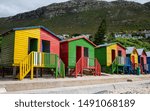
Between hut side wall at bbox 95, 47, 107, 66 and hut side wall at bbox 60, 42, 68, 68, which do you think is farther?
hut side wall at bbox 95, 47, 107, 66

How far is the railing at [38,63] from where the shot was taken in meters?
18.6

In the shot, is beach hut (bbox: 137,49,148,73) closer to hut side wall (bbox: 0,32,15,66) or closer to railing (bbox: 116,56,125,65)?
railing (bbox: 116,56,125,65)

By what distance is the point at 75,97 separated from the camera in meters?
9.91

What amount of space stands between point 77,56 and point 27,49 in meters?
7.74

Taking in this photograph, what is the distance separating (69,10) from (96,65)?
482 ft

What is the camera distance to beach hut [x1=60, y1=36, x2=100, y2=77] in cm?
2431

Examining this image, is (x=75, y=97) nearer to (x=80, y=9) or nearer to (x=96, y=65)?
(x=96, y=65)

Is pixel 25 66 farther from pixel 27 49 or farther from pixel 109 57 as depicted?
pixel 109 57

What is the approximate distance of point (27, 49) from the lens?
800 inches

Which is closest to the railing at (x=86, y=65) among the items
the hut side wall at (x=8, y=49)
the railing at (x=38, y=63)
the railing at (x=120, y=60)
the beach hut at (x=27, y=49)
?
the railing at (x=38, y=63)

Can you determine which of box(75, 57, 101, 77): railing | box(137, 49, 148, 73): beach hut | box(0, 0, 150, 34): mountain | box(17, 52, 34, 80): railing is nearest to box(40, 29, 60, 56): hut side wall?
box(75, 57, 101, 77): railing

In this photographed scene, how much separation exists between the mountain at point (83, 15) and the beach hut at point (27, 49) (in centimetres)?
9756

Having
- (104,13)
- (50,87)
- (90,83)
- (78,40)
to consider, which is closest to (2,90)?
(50,87)

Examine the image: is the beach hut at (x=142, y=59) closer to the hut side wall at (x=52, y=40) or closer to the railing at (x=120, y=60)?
the railing at (x=120, y=60)
